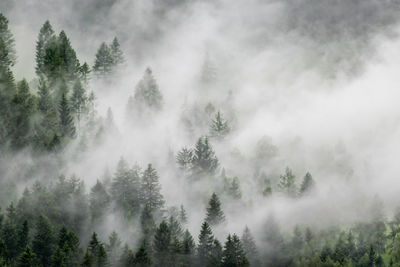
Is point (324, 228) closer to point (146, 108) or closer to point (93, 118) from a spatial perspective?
point (146, 108)

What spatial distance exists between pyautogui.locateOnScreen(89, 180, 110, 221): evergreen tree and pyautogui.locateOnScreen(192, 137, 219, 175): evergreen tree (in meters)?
28.3

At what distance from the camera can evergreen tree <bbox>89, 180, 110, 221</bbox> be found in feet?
285

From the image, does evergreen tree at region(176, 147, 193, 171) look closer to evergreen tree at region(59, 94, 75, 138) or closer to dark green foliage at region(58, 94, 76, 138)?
dark green foliage at region(58, 94, 76, 138)

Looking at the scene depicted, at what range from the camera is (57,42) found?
99812 mm

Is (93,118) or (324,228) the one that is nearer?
(93,118)

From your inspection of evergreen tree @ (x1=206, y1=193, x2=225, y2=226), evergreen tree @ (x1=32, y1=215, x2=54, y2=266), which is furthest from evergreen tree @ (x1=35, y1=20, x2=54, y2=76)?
evergreen tree @ (x1=206, y1=193, x2=225, y2=226)

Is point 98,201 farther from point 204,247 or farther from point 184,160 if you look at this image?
point 184,160

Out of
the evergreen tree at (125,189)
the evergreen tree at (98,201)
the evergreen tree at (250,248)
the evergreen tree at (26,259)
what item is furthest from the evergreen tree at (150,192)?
the evergreen tree at (26,259)

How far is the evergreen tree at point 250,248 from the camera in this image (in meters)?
96.9

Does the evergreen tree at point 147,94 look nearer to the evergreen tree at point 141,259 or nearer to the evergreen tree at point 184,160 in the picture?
the evergreen tree at point 184,160

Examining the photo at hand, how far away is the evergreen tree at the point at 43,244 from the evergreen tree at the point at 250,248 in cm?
3802

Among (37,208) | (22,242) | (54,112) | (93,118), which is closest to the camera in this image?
(22,242)

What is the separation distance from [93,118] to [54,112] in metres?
15.2

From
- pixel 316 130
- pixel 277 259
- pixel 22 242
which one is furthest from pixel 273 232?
pixel 316 130
